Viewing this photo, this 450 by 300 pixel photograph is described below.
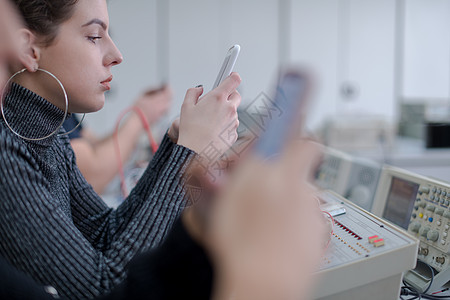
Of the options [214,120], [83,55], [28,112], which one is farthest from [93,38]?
[214,120]

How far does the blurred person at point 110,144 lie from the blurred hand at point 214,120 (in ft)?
2.43

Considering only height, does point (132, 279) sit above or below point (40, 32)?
below

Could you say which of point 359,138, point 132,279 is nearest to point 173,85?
point 359,138

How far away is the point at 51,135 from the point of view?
0.66 m

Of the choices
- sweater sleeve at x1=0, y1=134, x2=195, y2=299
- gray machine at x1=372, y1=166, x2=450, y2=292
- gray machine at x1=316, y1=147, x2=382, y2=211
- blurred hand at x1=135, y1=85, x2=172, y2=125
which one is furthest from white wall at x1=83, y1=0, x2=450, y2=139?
sweater sleeve at x1=0, y1=134, x2=195, y2=299

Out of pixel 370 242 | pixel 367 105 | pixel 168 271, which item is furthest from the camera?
pixel 367 105

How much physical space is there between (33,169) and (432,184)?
2.56 ft

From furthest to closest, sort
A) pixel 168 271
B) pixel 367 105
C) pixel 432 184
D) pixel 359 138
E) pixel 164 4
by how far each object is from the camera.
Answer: pixel 367 105
pixel 164 4
pixel 359 138
pixel 432 184
pixel 168 271

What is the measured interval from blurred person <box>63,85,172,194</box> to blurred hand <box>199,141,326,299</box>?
1028 mm

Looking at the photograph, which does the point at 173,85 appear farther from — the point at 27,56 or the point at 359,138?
the point at 27,56

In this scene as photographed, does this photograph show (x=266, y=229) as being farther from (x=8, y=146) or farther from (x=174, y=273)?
(x=8, y=146)

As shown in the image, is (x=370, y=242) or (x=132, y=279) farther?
(x=370, y=242)

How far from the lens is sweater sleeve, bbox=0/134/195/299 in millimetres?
512

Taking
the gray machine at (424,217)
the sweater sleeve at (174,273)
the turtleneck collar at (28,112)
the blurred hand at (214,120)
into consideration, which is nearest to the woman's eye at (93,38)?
the turtleneck collar at (28,112)
